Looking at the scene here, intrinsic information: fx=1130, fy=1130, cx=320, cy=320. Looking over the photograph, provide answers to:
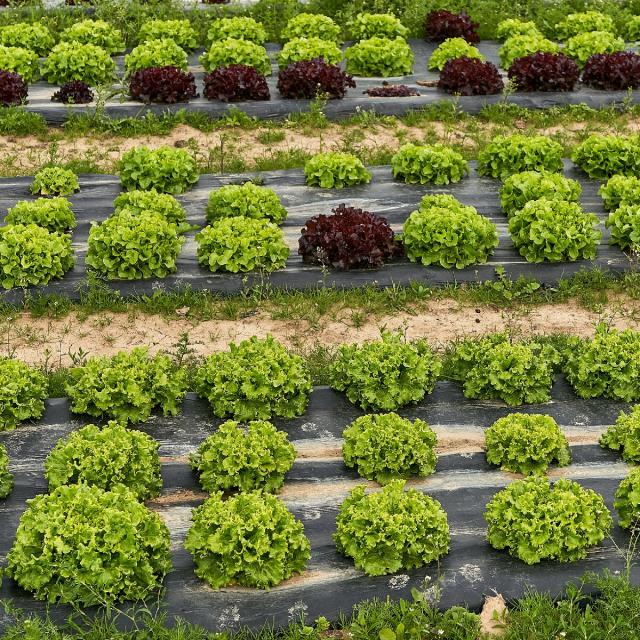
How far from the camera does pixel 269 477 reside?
10.6 metres

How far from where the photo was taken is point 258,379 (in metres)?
11.5

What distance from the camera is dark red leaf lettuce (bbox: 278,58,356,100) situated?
19781mm

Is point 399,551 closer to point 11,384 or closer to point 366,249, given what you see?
point 11,384

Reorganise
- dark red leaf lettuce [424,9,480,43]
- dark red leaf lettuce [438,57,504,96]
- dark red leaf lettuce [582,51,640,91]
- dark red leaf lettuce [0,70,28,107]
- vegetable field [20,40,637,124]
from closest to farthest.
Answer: dark red leaf lettuce [0,70,28,107] → vegetable field [20,40,637,124] → dark red leaf lettuce [438,57,504,96] → dark red leaf lettuce [582,51,640,91] → dark red leaf lettuce [424,9,480,43]

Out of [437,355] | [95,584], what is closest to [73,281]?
[437,355]

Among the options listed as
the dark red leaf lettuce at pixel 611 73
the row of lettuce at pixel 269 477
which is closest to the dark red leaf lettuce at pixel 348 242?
the row of lettuce at pixel 269 477

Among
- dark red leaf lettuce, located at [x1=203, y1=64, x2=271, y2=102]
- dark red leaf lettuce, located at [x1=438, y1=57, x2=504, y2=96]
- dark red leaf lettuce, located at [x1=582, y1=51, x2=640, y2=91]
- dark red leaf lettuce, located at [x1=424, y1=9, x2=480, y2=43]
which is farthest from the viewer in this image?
dark red leaf lettuce, located at [x1=424, y1=9, x2=480, y2=43]

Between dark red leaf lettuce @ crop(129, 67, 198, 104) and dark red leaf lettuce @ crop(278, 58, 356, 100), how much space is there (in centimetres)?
166

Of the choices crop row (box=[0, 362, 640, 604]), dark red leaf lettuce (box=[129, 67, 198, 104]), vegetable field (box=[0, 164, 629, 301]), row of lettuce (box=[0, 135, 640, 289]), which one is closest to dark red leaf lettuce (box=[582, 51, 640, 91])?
vegetable field (box=[0, 164, 629, 301])

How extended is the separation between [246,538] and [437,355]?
4.49 m

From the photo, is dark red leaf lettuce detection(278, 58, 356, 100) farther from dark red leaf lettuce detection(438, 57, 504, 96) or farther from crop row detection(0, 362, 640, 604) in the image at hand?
crop row detection(0, 362, 640, 604)

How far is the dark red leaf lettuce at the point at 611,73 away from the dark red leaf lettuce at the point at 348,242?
25.6ft

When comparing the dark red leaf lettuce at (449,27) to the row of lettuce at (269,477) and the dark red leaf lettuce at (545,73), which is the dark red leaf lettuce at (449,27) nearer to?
the dark red leaf lettuce at (545,73)

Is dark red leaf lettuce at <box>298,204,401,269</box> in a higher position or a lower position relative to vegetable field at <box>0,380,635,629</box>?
higher
